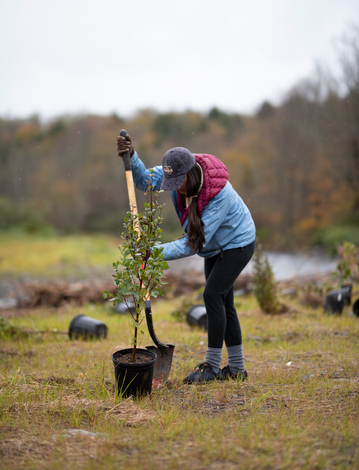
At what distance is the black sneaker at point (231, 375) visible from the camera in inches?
118

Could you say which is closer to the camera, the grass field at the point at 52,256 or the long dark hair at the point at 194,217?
the long dark hair at the point at 194,217

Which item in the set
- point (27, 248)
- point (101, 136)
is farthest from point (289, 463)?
point (101, 136)

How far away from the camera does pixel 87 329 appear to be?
4.56m

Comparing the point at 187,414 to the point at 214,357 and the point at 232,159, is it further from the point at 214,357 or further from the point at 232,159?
the point at 232,159

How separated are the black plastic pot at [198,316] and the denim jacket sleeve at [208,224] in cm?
229

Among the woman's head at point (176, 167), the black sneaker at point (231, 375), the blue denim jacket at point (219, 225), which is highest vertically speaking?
the woman's head at point (176, 167)

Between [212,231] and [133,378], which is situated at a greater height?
[212,231]

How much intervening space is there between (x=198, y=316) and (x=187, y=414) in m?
2.61

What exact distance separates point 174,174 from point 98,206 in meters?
26.8

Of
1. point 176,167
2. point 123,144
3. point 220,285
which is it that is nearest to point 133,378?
point 220,285

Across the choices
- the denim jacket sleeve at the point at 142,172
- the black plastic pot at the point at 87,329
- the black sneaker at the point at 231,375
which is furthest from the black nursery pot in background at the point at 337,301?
the denim jacket sleeve at the point at 142,172

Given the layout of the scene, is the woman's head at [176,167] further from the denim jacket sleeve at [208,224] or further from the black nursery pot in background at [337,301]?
the black nursery pot in background at [337,301]

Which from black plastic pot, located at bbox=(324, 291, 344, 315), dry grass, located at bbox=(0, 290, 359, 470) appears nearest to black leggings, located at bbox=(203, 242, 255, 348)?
dry grass, located at bbox=(0, 290, 359, 470)

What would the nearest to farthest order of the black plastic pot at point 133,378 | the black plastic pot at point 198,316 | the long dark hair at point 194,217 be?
the black plastic pot at point 133,378
the long dark hair at point 194,217
the black plastic pot at point 198,316
